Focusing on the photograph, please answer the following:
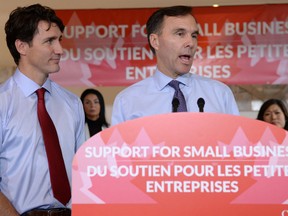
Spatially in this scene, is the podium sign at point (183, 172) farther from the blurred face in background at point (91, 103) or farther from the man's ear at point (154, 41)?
the blurred face in background at point (91, 103)

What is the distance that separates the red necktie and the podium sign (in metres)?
0.70

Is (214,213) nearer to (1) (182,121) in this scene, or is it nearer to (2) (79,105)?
(1) (182,121)

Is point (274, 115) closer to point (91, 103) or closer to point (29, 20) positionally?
point (91, 103)

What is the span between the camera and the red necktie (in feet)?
6.21

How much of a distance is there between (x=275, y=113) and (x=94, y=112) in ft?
5.06

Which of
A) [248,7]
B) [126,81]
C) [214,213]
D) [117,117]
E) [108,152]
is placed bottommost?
[214,213]

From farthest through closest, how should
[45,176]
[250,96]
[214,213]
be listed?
[250,96], [45,176], [214,213]

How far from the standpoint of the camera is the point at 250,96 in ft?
20.2

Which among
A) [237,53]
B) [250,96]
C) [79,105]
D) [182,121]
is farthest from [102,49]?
[182,121]

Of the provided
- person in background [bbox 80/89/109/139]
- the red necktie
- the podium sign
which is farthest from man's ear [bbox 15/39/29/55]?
person in background [bbox 80/89/109/139]

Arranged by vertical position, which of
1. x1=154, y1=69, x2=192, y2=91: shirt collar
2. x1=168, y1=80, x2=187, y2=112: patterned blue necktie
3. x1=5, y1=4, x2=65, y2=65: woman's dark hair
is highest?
x1=5, y1=4, x2=65, y2=65: woman's dark hair

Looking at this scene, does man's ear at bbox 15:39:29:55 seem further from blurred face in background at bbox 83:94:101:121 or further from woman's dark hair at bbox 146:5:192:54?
blurred face in background at bbox 83:94:101:121

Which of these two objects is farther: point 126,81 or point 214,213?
point 126,81

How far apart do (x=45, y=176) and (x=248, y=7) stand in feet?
10.5
